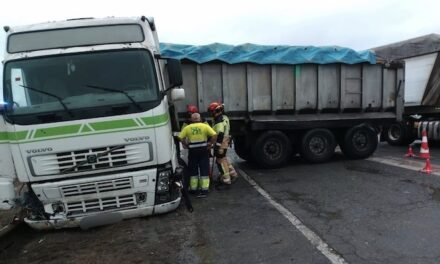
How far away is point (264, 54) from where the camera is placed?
946cm

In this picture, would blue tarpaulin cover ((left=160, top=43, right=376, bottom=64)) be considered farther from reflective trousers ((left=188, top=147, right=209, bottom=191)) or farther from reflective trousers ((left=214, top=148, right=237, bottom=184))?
reflective trousers ((left=188, top=147, right=209, bottom=191))

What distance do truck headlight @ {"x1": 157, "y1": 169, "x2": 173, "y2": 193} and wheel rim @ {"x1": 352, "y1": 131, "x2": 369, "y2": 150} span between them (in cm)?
609

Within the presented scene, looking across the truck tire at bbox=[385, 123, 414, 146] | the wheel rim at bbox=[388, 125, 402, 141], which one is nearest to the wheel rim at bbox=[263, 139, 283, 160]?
the truck tire at bbox=[385, 123, 414, 146]

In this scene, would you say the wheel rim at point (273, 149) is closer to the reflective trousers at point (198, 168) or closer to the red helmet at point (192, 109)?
the red helmet at point (192, 109)

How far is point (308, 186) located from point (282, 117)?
7.80 feet

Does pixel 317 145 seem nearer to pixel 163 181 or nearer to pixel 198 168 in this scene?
pixel 198 168

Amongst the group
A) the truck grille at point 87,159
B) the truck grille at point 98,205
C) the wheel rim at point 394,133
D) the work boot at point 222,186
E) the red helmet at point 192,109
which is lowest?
the work boot at point 222,186

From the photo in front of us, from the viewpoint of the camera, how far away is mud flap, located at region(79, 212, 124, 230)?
214 inches

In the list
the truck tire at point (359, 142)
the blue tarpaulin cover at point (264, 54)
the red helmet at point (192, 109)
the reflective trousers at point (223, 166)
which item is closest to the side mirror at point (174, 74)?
the red helmet at point (192, 109)

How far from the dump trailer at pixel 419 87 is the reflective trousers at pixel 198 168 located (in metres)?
7.08

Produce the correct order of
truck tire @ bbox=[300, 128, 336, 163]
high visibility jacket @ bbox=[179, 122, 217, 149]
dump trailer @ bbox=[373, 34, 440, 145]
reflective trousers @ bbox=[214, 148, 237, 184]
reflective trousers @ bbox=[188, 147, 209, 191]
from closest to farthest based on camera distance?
high visibility jacket @ bbox=[179, 122, 217, 149] < reflective trousers @ bbox=[188, 147, 209, 191] < reflective trousers @ bbox=[214, 148, 237, 184] < truck tire @ bbox=[300, 128, 336, 163] < dump trailer @ bbox=[373, 34, 440, 145]

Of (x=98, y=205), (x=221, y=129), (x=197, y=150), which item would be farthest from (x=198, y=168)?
(x=98, y=205)

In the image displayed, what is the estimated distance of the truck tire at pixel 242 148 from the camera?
10.1 meters

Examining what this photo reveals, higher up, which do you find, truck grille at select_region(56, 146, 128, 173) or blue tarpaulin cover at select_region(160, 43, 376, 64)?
blue tarpaulin cover at select_region(160, 43, 376, 64)
